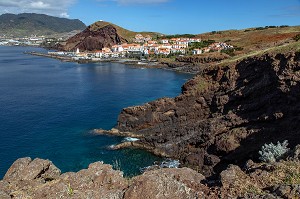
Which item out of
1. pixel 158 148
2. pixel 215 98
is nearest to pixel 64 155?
pixel 158 148

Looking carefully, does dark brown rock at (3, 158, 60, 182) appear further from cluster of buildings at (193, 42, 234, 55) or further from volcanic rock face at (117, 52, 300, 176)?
cluster of buildings at (193, 42, 234, 55)

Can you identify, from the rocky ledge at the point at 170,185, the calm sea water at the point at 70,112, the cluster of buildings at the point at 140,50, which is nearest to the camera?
the rocky ledge at the point at 170,185

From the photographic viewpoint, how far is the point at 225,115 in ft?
134

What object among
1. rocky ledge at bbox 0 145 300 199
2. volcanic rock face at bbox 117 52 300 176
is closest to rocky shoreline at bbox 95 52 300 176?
volcanic rock face at bbox 117 52 300 176

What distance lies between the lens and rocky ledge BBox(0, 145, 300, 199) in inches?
496

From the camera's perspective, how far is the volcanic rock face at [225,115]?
33.3 meters

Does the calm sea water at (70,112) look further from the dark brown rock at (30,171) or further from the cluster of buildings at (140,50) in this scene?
the cluster of buildings at (140,50)

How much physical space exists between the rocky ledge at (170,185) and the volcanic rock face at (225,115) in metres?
14.9

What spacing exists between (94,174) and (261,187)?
7.97 m

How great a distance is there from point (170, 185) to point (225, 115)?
95.1 feet

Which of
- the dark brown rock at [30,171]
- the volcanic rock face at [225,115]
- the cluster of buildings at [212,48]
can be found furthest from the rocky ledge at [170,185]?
the cluster of buildings at [212,48]

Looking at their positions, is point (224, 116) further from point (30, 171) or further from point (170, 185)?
point (30, 171)

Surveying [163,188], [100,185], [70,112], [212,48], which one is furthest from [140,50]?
[163,188]

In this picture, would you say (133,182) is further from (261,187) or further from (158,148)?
(158,148)
